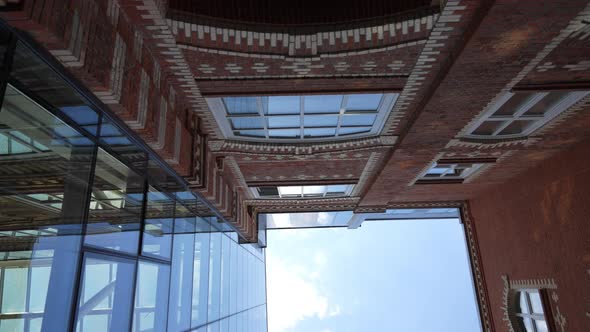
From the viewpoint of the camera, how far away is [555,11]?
428 centimetres

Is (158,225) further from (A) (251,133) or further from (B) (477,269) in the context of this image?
(B) (477,269)

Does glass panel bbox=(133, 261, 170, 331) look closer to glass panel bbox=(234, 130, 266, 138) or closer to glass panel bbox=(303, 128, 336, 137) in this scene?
glass panel bbox=(234, 130, 266, 138)

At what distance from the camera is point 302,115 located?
27.1ft

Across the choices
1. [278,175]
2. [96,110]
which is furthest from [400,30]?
[278,175]

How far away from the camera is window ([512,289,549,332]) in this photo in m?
11.6

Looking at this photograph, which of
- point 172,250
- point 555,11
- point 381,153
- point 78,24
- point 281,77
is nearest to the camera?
point 78,24

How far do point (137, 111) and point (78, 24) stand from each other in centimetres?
137

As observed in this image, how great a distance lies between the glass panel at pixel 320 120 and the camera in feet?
27.5

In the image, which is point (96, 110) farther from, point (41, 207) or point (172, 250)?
point (172, 250)

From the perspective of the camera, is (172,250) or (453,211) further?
(453,211)

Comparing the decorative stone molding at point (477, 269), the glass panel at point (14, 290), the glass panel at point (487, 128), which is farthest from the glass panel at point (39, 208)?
the decorative stone molding at point (477, 269)

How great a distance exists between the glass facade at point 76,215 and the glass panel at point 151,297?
15 millimetres

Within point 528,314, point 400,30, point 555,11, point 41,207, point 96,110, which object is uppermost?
point 400,30

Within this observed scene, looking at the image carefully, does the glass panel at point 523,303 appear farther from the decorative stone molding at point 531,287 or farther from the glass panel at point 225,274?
the glass panel at point 225,274
